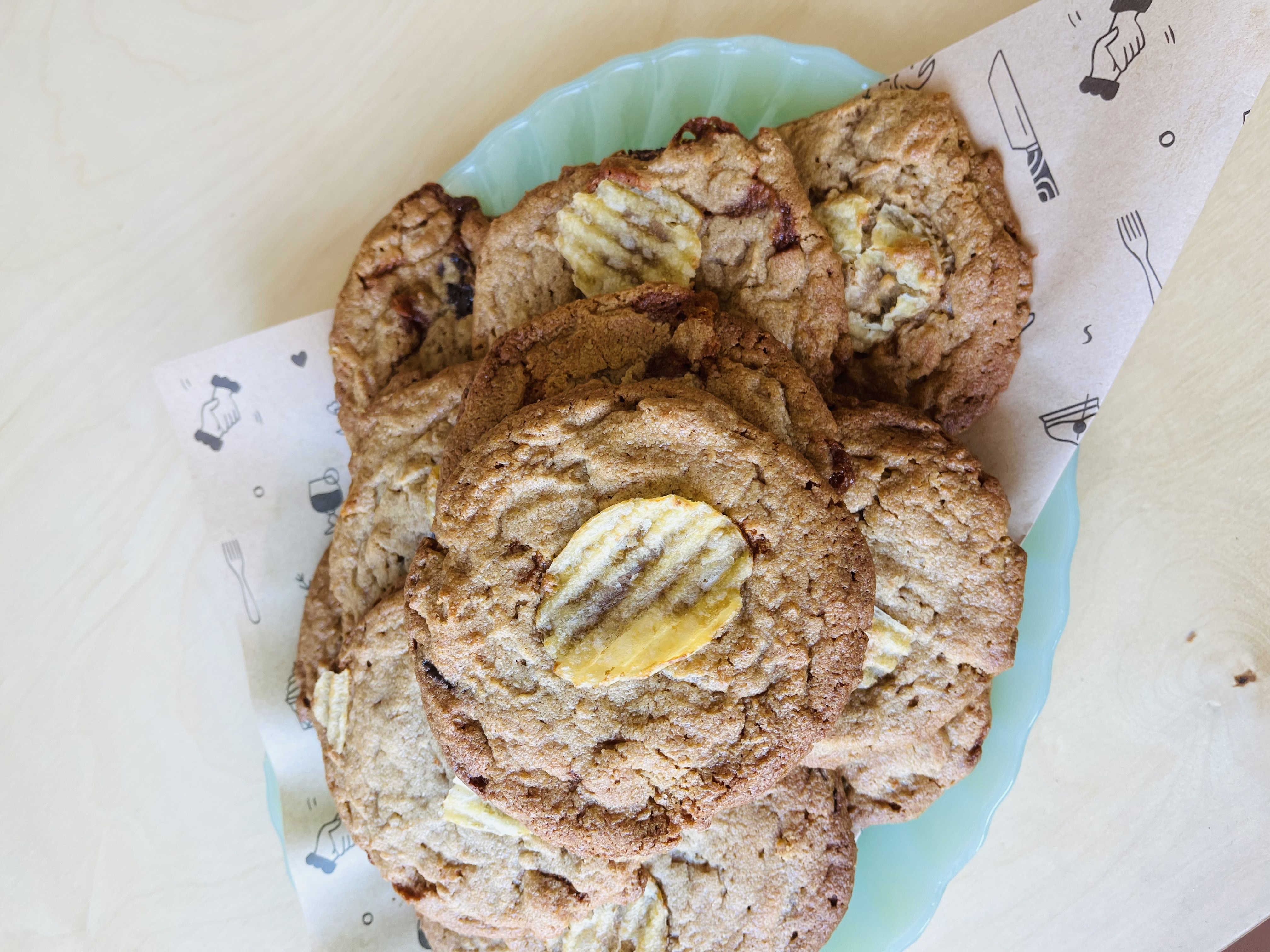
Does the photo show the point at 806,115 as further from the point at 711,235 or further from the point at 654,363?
the point at 654,363

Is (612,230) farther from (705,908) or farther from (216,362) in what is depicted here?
(705,908)

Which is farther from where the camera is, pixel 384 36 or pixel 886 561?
pixel 384 36

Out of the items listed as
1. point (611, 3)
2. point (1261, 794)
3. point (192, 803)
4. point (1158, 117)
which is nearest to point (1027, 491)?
point (1158, 117)

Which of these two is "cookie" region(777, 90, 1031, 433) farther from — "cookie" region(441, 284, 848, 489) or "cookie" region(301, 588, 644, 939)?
"cookie" region(301, 588, 644, 939)

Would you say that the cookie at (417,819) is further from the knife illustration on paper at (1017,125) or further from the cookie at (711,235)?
the knife illustration on paper at (1017,125)

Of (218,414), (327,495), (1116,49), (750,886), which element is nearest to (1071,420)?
(1116,49)

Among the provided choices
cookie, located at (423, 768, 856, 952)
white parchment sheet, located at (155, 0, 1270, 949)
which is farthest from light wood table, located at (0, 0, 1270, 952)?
cookie, located at (423, 768, 856, 952)
